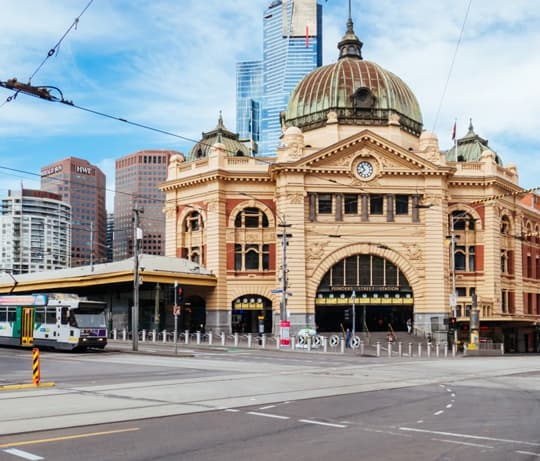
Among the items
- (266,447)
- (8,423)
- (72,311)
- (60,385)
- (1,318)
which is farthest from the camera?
(1,318)

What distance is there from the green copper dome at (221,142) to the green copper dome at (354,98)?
20.0 ft

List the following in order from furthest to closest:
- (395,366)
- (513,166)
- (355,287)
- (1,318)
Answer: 1. (513,166)
2. (355,287)
3. (1,318)
4. (395,366)

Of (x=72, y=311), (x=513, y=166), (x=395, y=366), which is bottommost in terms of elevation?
(x=395, y=366)

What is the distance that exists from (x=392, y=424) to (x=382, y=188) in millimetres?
52681

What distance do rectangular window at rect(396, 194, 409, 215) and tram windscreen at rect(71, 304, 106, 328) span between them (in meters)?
33.2

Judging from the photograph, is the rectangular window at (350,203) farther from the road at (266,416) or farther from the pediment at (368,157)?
the road at (266,416)

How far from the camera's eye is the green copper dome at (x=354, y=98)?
72750 mm

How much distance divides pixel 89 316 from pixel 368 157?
109 feet

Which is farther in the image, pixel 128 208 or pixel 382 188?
pixel 128 208

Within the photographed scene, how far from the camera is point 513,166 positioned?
3078 inches

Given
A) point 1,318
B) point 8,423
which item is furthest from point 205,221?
point 8,423

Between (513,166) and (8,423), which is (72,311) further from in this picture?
(513,166)

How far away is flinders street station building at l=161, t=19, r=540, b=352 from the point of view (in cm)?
6688

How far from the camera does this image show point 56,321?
142 ft
